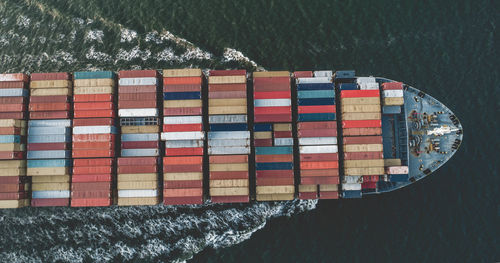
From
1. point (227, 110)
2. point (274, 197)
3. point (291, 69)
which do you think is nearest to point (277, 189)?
point (274, 197)

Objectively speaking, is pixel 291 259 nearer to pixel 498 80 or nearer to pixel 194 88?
pixel 194 88

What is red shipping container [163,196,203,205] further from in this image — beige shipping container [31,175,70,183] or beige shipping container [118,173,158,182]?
beige shipping container [31,175,70,183]

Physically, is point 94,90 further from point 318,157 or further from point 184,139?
point 318,157

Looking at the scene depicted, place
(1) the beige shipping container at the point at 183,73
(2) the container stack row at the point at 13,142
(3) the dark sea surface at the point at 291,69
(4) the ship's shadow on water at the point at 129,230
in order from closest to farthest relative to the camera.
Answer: (2) the container stack row at the point at 13,142
(1) the beige shipping container at the point at 183,73
(3) the dark sea surface at the point at 291,69
(4) the ship's shadow on water at the point at 129,230

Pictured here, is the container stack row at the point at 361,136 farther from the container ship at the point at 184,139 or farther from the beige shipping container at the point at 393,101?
the beige shipping container at the point at 393,101

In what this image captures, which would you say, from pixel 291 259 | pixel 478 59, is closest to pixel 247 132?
pixel 291 259

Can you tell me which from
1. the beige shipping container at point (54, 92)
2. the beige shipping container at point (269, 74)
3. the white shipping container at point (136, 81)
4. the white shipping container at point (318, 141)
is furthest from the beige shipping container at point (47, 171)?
the white shipping container at point (318, 141)
